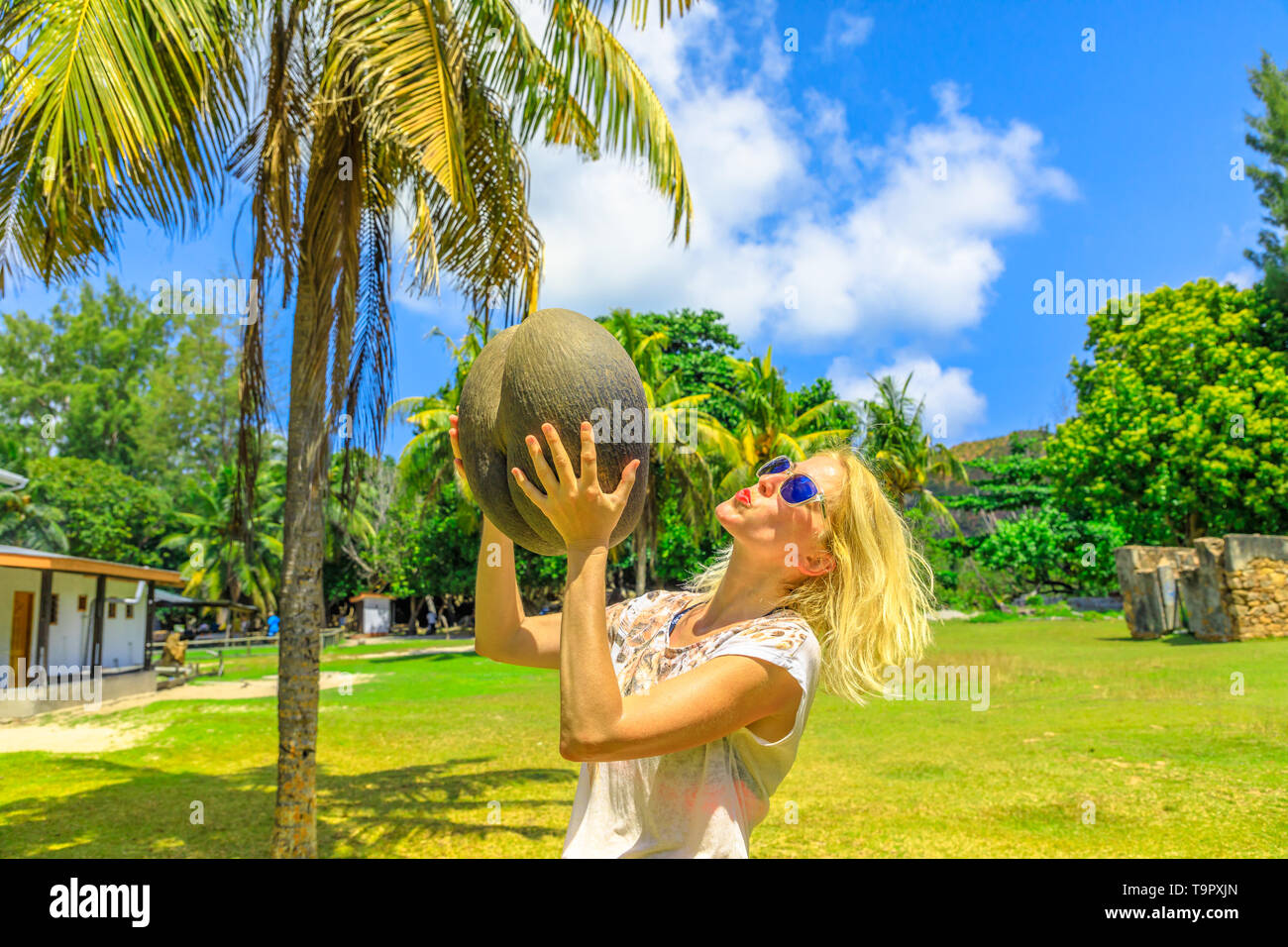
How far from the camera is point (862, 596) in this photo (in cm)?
237

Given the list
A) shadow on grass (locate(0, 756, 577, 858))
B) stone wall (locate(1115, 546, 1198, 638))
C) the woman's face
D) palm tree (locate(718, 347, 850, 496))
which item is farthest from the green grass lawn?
palm tree (locate(718, 347, 850, 496))

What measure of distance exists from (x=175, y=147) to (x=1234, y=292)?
34432mm

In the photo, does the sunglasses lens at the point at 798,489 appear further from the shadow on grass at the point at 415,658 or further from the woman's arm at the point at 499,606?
the shadow on grass at the point at 415,658

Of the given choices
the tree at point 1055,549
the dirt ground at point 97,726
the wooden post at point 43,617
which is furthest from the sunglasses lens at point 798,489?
the tree at point 1055,549

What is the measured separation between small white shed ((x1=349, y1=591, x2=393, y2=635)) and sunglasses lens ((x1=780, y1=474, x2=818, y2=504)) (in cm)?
4877

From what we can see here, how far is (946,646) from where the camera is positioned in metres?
22.9

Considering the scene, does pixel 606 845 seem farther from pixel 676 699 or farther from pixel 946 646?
pixel 946 646

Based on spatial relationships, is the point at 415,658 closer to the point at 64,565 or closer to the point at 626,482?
the point at 64,565

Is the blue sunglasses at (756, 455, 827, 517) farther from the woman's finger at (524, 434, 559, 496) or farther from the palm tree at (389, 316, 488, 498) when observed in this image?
the palm tree at (389, 316, 488, 498)

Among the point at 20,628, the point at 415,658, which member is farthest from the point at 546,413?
the point at 415,658

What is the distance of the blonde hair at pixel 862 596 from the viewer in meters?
2.31
